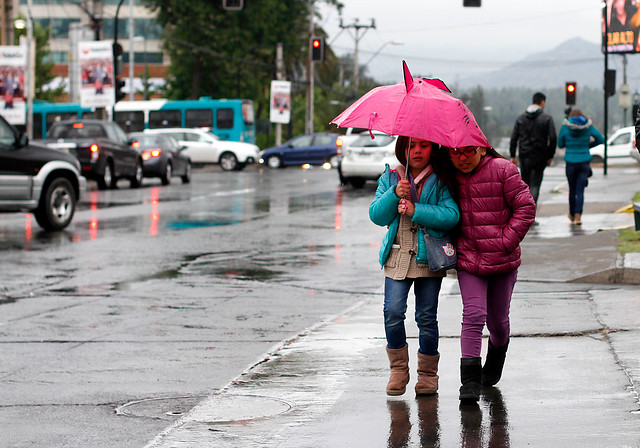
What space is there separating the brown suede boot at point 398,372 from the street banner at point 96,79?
115ft

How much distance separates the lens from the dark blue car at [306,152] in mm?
48625

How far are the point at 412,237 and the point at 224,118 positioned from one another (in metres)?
50.7

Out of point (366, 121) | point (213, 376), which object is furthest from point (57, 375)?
point (366, 121)

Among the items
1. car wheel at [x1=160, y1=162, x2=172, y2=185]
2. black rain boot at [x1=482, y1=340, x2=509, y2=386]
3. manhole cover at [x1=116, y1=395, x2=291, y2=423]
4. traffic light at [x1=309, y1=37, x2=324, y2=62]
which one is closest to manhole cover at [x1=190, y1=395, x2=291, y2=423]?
manhole cover at [x1=116, y1=395, x2=291, y2=423]

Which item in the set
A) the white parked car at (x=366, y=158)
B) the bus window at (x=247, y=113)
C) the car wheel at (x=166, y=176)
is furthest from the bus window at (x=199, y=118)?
the white parked car at (x=366, y=158)

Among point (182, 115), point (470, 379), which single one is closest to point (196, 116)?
point (182, 115)

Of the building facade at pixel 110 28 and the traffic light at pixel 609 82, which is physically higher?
the building facade at pixel 110 28

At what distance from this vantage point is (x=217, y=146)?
156ft

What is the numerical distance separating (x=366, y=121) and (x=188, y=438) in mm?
1861

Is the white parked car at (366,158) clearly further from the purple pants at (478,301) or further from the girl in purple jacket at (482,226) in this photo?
the girl in purple jacket at (482,226)

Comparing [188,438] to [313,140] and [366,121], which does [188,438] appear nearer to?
[366,121]

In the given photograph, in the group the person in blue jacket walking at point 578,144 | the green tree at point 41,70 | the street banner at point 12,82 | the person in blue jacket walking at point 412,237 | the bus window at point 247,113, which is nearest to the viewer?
the person in blue jacket walking at point 412,237

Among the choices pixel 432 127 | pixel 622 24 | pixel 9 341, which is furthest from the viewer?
pixel 622 24

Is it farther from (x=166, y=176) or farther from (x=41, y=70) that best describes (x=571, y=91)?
(x=41, y=70)
